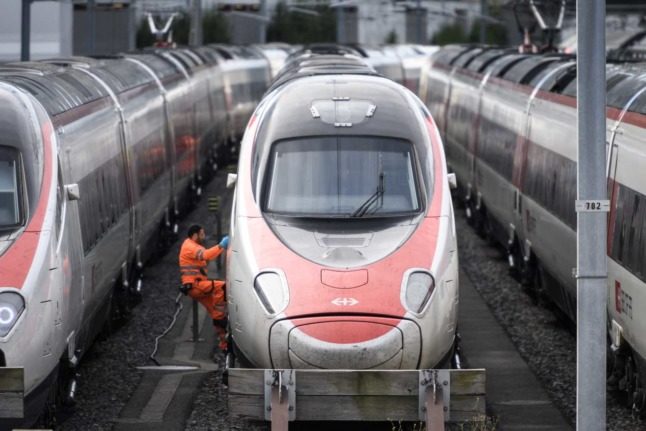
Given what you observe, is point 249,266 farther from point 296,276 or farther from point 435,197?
point 435,197

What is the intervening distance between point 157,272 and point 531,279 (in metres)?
5.75

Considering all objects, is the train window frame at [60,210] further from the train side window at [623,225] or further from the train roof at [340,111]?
the train side window at [623,225]

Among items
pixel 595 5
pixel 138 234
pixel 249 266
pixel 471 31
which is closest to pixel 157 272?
pixel 138 234

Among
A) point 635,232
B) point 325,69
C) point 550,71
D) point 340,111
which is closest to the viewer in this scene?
point 635,232

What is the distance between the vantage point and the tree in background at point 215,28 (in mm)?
96094

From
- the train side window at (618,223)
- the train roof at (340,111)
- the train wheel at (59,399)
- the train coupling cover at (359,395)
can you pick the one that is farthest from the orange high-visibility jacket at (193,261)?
the train coupling cover at (359,395)

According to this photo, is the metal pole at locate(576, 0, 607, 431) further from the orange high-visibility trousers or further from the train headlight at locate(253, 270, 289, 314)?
the orange high-visibility trousers

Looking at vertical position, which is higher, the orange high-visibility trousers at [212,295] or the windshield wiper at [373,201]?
the windshield wiper at [373,201]

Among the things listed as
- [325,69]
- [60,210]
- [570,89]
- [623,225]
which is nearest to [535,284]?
[570,89]

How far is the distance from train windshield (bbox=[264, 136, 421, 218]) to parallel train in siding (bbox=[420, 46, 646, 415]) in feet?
6.29

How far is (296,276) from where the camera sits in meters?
12.5

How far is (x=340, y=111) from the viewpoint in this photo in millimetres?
14609

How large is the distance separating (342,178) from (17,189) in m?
2.81

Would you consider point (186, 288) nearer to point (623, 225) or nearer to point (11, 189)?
point (11, 189)
